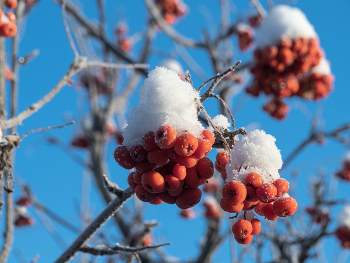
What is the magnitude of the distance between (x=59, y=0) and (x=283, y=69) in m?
2.78

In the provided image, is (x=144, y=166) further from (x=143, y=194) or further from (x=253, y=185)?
(x=253, y=185)

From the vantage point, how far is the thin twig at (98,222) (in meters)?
1.50

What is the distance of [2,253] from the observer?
7.29 feet

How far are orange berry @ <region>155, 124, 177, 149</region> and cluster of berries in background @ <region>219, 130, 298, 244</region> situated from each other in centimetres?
27

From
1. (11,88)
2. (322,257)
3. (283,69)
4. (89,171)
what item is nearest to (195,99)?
(11,88)

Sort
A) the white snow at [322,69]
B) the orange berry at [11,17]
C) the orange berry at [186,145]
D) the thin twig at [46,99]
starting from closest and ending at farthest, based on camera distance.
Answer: the orange berry at [186,145] < the thin twig at [46,99] < the orange berry at [11,17] < the white snow at [322,69]

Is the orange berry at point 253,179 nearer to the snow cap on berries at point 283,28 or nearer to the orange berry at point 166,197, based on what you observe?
the orange berry at point 166,197

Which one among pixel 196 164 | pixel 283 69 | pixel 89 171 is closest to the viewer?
pixel 196 164

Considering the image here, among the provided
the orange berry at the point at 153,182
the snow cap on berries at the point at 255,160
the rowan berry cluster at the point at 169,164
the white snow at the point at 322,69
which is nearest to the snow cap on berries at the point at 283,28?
the white snow at the point at 322,69

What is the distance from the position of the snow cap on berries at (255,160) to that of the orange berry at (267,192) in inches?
3.4

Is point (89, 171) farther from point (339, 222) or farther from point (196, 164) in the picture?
point (196, 164)

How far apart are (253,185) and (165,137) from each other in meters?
0.39

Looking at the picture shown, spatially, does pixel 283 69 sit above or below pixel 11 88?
above

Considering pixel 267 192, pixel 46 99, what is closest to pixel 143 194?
pixel 267 192
